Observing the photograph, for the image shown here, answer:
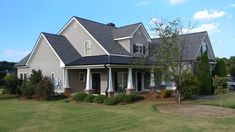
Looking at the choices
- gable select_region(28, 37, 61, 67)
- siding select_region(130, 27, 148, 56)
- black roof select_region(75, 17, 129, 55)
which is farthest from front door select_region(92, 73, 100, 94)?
siding select_region(130, 27, 148, 56)

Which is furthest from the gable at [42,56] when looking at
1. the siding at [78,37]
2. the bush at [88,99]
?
the bush at [88,99]

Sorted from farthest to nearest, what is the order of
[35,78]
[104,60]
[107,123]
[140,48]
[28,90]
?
[140,48], [35,78], [28,90], [104,60], [107,123]

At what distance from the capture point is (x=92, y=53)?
29.5 m

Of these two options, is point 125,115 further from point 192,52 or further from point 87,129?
point 192,52

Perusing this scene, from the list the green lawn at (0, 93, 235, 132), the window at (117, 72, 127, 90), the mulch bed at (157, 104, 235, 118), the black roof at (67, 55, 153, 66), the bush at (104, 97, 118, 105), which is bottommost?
the green lawn at (0, 93, 235, 132)

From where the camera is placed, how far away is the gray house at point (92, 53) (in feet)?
93.9

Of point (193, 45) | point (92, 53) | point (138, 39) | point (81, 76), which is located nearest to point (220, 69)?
point (193, 45)

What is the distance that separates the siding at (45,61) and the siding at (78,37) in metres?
2.88

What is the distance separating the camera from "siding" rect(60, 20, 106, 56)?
29.1 metres

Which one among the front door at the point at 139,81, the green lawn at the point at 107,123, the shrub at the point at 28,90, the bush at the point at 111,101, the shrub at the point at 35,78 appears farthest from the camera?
the front door at the point at 139,81

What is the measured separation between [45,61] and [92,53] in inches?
218

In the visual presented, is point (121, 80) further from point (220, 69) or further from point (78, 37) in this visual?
point (220, 69)

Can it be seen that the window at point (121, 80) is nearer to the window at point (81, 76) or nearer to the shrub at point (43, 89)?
the window at point (81, 76)

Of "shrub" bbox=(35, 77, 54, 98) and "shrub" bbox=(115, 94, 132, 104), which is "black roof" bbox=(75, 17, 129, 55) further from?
"shrub" bbox=(115, 94, 132, 104)
